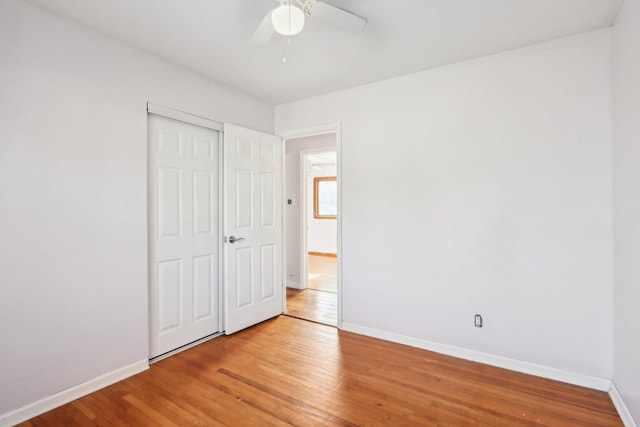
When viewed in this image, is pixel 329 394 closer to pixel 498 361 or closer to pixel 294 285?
pixel 498 361

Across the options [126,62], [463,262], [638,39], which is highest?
[126,62]

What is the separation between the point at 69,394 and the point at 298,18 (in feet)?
8.83

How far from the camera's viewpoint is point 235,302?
10.1 ft

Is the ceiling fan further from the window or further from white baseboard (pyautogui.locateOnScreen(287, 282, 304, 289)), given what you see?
the window

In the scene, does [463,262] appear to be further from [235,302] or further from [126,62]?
[126,62]

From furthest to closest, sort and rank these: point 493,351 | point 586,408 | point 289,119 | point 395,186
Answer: point 289,119 < point 395,186 < point 493,351 < point 586,408

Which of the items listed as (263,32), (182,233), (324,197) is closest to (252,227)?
(182,233)

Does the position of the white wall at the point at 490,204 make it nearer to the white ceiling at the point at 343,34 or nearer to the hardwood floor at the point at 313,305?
the white ceiling at the point at 343,34

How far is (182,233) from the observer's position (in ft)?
8.93

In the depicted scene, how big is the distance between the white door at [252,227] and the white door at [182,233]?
14 centimetres

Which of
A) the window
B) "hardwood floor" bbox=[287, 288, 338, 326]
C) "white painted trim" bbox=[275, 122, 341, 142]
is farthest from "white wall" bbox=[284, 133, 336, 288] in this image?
the window

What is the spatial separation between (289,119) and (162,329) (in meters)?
2.54

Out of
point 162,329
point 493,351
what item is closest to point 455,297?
point 493,351

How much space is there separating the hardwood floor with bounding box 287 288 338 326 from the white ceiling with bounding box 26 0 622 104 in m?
2.61
